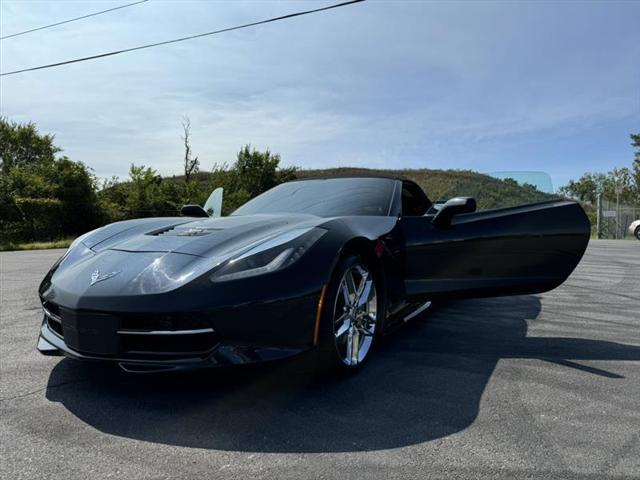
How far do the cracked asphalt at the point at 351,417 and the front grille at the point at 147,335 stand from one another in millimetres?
286

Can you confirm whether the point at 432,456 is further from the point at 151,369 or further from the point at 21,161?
the point at 21,161

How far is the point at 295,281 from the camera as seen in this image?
2.38 metres

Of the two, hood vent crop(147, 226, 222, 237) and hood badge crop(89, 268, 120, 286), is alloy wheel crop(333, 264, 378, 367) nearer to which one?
hood vent crop(147, 226, 222, 237)

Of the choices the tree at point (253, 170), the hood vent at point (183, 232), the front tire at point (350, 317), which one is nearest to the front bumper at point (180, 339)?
the front tire at point (350, 317)

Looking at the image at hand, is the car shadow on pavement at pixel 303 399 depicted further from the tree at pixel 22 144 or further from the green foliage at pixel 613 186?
the tree at pixel 22 144

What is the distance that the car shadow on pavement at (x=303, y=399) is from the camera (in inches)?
82.1

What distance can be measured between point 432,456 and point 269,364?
813mm

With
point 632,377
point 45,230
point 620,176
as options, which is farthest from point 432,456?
point 620,176

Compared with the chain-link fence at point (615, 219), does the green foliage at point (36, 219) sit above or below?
above

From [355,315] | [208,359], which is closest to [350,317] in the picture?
[355,315]

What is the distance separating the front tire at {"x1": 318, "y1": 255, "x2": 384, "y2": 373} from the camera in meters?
2.53

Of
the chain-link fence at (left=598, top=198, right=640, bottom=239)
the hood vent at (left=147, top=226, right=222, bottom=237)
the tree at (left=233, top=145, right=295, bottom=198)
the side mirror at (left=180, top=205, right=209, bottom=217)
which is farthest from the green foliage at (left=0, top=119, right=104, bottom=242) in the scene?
the chain-link fence at (left=598, top=198, right=640, bottom=239)

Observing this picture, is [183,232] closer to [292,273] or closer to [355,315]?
[292,273]

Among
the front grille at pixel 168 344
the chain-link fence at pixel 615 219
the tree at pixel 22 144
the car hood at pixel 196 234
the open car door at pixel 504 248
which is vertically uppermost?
the tree at pixel 22 144
